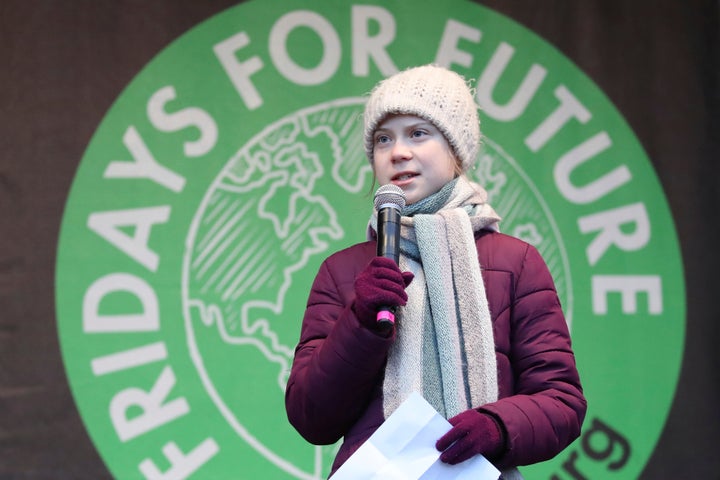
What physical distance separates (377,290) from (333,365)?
14cm

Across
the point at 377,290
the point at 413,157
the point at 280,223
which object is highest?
the point at 413,157

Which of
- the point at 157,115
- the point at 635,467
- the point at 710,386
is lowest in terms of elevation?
the point at 635,467

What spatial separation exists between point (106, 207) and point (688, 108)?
6.01ft

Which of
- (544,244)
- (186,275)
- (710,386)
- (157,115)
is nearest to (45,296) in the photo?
(186,275)

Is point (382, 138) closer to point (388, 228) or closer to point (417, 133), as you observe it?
point (417, 133)

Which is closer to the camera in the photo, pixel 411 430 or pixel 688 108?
pixel 411 430

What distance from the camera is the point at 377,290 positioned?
1.26m

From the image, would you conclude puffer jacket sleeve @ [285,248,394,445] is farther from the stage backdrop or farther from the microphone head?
the stage backdrop

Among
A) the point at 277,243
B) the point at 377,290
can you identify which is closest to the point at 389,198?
the point at 377,290

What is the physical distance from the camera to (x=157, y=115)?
9.05 feet

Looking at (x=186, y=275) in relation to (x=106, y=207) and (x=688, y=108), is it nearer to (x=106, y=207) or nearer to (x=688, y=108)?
(x=106, y=207)

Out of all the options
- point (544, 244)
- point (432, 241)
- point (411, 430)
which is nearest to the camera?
point (411, 430)

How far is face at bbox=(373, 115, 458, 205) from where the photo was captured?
5.11 feet

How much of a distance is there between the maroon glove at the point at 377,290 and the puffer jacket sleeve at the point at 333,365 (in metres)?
0.02
